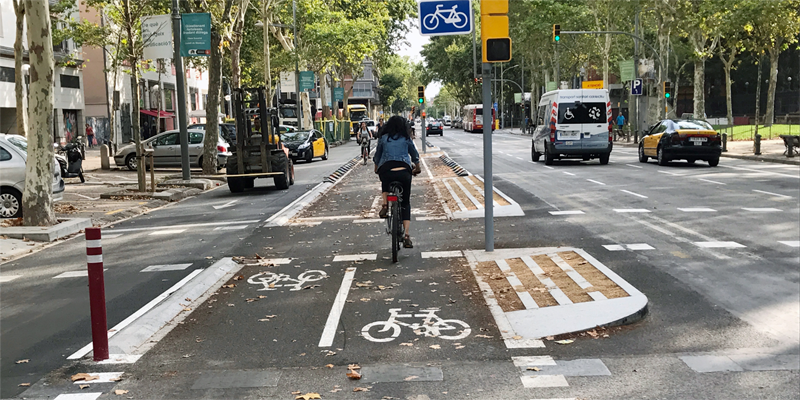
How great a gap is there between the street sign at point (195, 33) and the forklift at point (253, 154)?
1963 mm

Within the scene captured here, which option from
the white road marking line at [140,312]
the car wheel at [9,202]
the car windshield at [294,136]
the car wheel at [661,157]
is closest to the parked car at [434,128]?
the car windshield at [294,136]

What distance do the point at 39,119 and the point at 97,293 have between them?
347 inches

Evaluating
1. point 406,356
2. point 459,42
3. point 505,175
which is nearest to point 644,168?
point 505,175

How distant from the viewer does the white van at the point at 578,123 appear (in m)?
26.3

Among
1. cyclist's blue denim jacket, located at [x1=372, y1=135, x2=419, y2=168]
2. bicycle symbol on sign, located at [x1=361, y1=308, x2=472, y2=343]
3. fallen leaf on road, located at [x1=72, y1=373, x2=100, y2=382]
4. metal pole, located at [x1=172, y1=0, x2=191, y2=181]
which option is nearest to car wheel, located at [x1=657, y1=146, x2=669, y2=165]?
metal pole, located at [x1=172, y1=0, x2=191, y2=181]

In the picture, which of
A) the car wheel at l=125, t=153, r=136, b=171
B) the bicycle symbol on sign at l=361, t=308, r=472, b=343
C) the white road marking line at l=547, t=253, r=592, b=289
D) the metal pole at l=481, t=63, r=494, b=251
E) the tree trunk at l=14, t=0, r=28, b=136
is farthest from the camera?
the car wheel at l=125, t=153, r=136, b=171

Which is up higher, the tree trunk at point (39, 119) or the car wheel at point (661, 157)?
the tree trunk at point (39, 119)

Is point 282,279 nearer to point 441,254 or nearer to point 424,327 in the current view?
point 441,254

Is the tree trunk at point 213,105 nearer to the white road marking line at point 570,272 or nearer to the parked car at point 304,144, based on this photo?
the parked car at point 304,144

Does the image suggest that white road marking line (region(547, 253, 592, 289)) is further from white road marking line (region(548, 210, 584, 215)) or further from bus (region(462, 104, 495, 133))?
bus (region(462, 104, 495, 133))

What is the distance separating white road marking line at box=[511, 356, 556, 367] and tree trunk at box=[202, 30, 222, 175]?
→ 21.5m

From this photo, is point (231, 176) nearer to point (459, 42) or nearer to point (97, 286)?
point (97, 286)

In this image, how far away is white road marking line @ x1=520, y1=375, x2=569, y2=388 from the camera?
5035 millimetres

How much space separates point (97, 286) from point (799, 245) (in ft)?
26.5
